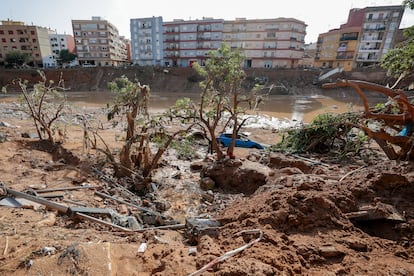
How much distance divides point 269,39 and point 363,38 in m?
18.1

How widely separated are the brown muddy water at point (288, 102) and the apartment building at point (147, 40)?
1667cm

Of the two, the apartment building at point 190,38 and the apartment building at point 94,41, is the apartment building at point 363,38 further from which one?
the apartment building at point 94,41

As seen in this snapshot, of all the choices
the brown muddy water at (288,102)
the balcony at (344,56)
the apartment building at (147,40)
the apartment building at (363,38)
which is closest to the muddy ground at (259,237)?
the brown muddy water at (288,102)

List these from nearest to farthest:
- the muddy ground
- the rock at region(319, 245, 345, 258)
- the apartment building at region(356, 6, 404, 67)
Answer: the muddy ground
the rock at region(319, 245, 345, 258)
the apartment building at region(356, 6, 404, 67)

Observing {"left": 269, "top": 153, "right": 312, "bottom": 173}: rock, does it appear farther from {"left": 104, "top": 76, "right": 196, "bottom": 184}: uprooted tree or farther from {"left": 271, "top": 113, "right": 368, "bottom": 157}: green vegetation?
{"left": 104, "top": 76, "right": 196, "bottom": 184}: uprooted tree

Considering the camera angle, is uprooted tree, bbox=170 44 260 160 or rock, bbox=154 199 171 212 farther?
uprooted tree, bbox=170 44 260 160

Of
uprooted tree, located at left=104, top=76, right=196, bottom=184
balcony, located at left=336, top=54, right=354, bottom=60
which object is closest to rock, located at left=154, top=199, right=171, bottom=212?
uprooted tree, located at left=104, top=76, right=196, bottom=184

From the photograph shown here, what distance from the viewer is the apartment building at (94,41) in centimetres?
5141

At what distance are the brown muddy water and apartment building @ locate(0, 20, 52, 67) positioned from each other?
21.5 meters

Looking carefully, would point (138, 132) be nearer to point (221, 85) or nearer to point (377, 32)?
point (221, 85)

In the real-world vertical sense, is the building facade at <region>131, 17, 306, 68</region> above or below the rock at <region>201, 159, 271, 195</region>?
above

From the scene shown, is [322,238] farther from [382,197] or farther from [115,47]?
[115,47]

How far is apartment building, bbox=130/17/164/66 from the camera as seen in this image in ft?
166

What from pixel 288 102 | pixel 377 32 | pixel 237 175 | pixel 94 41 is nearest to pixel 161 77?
pixel 94 41
